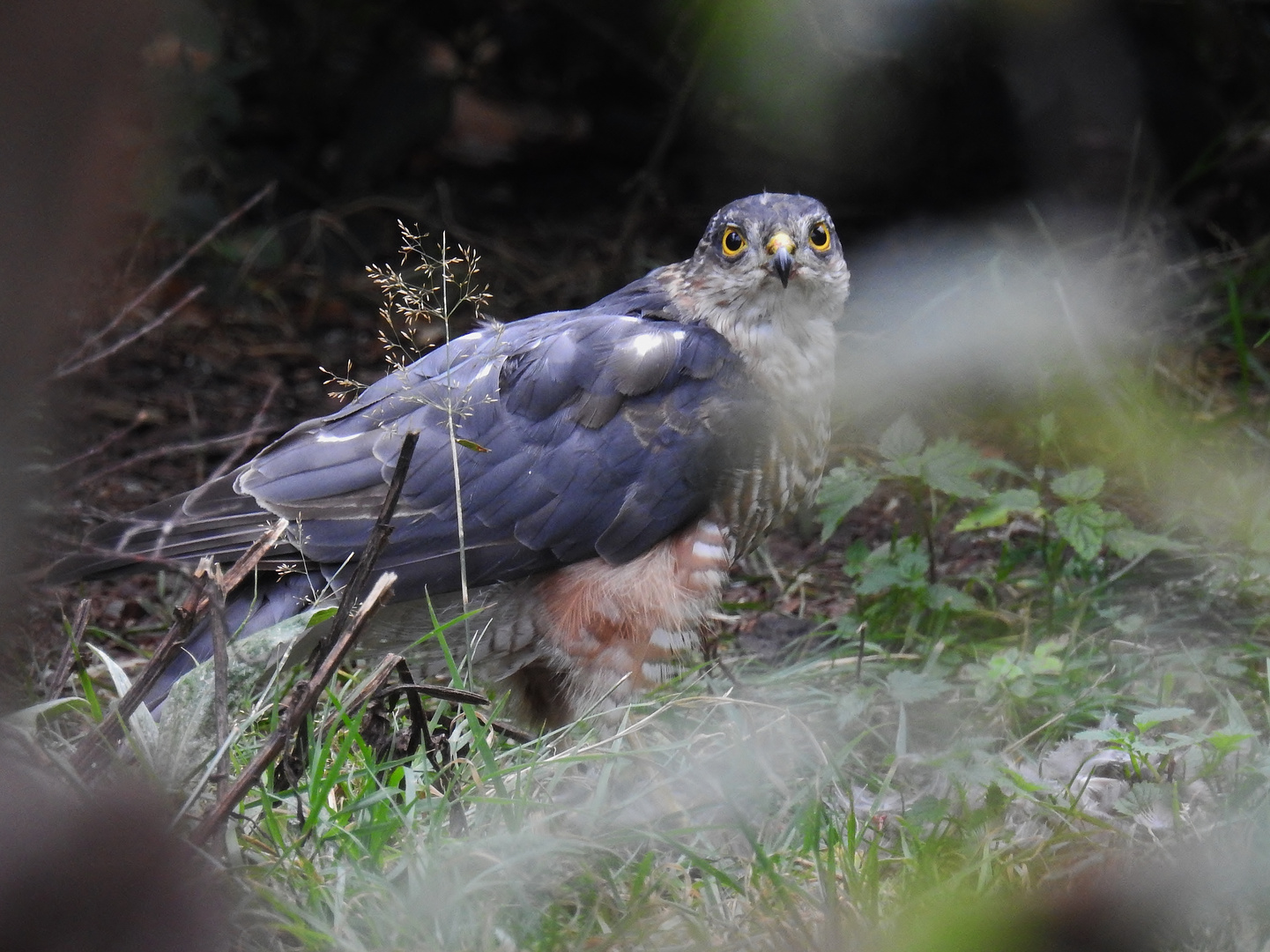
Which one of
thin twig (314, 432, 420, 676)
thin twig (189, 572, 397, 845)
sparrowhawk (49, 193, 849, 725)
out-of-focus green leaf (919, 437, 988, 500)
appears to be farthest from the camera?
out-of-focus green leaf (919, 437, 988, 500)

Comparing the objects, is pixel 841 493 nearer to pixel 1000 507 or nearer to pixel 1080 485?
pixel 1000 507

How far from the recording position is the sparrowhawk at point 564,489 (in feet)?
10.9

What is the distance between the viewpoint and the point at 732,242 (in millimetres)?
3641

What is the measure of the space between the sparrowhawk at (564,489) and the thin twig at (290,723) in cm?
91

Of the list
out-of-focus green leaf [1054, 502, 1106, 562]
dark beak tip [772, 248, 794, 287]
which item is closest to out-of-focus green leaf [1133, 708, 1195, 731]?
out-of-focus green leaf [1054, 502, 1106, 562]

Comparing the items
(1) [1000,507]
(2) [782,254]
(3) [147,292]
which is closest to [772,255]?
(2) [782,254]

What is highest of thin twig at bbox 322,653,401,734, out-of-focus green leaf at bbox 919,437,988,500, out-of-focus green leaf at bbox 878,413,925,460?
thin twig at bbox 322,653,401,734

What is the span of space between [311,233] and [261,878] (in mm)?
4394

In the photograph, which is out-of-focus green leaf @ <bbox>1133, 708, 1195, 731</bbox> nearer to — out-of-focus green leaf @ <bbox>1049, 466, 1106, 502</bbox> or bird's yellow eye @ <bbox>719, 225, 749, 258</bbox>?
out-of-focus green leaf @ <bbox>1049, 466, 1106, 502</bbox>

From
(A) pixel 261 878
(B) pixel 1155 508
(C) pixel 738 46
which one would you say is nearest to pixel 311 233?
(B) pixel 1155 508

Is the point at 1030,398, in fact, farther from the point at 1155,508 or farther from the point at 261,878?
the point at 261,878

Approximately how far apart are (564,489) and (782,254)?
0.84m

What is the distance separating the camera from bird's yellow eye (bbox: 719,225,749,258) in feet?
11.9

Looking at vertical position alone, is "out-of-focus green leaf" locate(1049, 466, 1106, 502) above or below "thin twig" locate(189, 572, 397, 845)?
below
